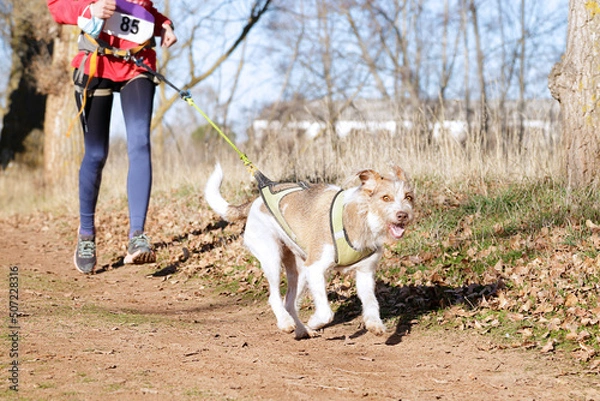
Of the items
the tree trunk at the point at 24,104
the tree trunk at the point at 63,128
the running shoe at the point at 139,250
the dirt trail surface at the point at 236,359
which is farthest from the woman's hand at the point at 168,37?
the tree trunk at the point at 24,104

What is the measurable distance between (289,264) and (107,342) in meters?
1.47

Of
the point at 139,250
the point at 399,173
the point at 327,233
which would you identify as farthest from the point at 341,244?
the point at 139,250

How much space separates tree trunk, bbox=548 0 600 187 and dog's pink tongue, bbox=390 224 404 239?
296 centimetres

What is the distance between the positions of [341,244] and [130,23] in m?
3.14

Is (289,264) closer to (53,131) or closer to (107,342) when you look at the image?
(107,342)

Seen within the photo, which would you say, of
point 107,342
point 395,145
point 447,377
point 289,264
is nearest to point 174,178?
point 395,145

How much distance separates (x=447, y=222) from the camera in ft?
20.8

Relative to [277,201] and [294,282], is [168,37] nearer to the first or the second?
[277,201]

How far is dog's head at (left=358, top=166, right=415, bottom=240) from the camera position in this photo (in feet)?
13.4

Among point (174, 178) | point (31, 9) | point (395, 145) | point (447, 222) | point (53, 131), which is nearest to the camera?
point (447, 222)

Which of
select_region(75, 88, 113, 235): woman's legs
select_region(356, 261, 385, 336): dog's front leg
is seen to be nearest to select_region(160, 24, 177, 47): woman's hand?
select_region(75, 88, 113, 235): woman's legs

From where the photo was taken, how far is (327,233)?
4.26m

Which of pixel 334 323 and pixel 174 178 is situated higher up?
pixel 174 178

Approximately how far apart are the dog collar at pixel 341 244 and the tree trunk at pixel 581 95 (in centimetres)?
306
